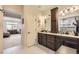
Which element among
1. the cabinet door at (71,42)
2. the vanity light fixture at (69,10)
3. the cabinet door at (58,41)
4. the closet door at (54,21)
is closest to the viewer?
the cabinet door at (71,42)

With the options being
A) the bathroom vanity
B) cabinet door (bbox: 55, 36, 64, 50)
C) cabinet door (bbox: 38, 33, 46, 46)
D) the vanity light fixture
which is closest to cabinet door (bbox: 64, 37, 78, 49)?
the bathroom vanity

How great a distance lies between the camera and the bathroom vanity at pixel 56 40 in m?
3.02

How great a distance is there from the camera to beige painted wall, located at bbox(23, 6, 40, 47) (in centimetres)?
479

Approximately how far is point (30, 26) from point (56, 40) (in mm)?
1697

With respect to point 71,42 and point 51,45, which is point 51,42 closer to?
point 51,45

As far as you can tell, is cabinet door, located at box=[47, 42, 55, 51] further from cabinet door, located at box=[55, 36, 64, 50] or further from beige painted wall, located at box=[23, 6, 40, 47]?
beige painted wall, located at box=[23, 6, 40, 47]

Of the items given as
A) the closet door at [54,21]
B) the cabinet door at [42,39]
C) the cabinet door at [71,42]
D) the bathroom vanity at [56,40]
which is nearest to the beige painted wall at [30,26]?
the cabinet door at [42,39]

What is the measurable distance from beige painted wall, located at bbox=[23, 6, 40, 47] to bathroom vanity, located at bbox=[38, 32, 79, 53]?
0.40 meters

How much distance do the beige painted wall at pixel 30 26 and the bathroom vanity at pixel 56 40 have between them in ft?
Answer: 1.31

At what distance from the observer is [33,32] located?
17.0 ft

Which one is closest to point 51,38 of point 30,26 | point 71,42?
point 71,42

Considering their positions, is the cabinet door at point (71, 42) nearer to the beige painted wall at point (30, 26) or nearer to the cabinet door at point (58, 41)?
the cabinet door at point (58, 41)

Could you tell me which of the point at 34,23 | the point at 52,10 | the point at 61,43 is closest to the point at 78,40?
the point at 61,43
